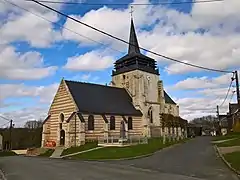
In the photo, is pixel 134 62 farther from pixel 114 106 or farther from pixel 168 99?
pixel 168 99

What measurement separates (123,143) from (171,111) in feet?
90.5

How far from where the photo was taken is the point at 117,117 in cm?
→ 4647

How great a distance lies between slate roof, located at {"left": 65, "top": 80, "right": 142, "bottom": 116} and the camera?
43234mm

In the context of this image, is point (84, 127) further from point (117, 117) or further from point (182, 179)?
point (182, 179)

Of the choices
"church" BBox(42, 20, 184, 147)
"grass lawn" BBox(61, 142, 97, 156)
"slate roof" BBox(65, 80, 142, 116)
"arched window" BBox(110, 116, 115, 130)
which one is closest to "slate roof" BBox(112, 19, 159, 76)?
"church" BBox(42, 20, 184, 147)

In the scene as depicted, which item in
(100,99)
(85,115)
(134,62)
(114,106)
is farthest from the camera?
(134,62)

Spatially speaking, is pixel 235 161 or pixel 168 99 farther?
pixel 168 99

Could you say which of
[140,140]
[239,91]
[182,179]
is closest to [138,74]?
[140,140]

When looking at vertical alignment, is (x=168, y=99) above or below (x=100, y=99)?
above

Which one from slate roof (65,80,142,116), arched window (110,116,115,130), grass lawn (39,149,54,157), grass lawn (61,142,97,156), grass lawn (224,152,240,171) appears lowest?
grass lawn (39,149,54,157)

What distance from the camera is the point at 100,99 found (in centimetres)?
4669

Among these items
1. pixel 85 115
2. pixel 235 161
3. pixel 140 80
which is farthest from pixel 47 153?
pixel 235 161

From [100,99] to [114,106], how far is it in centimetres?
262

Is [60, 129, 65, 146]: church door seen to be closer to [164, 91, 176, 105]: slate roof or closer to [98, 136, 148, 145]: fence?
[98, 136, 148, 145]: fence
